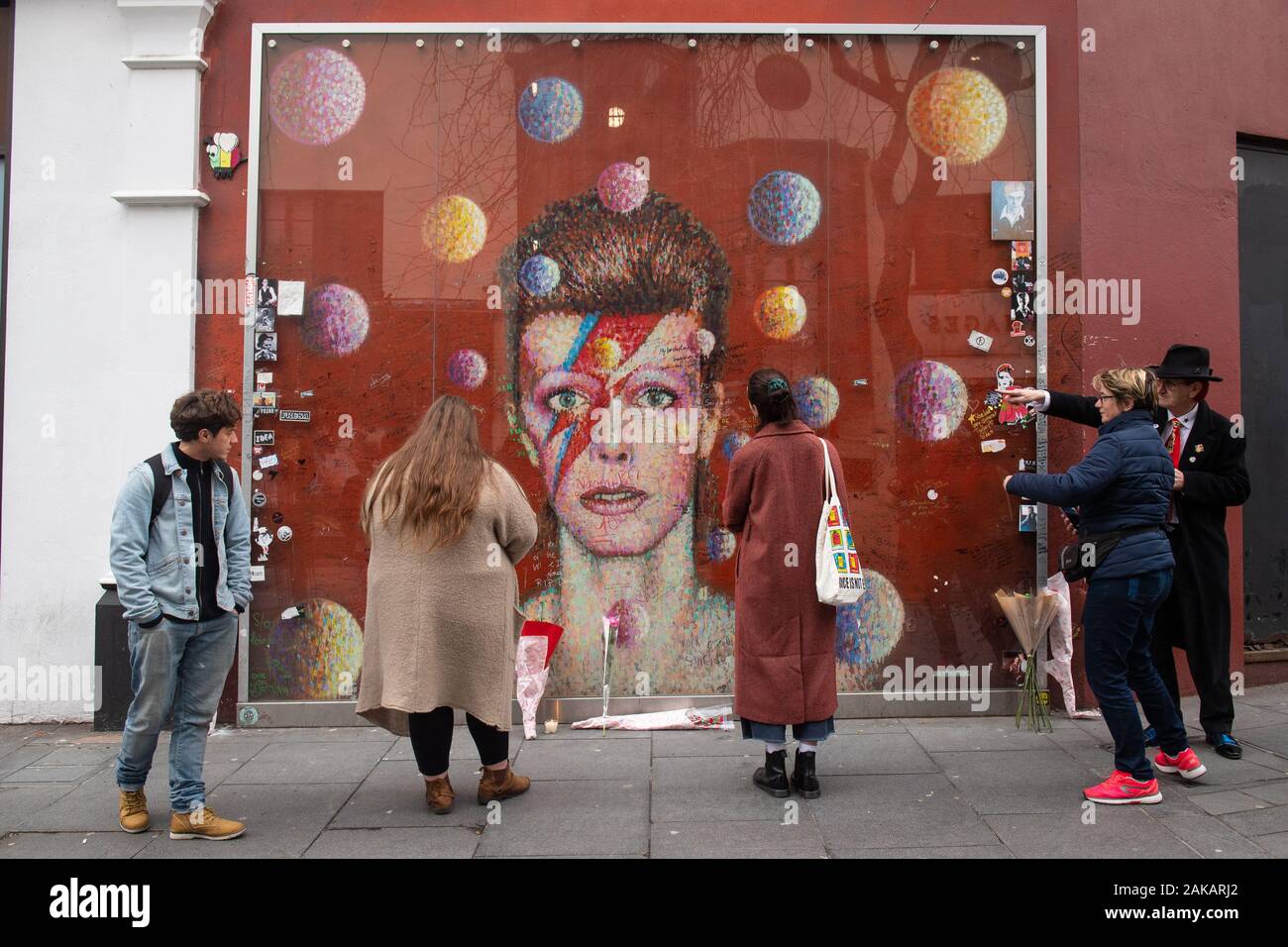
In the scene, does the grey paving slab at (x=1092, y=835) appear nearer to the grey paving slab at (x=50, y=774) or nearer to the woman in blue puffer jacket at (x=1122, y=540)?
the woman in blue puffer jacket at (x=1122, y=540)

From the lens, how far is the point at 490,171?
621 cm

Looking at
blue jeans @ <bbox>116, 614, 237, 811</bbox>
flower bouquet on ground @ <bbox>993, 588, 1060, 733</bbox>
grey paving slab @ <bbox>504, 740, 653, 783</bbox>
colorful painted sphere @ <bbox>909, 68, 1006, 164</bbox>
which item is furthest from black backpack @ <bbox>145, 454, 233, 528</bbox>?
colorful painted sphere @ <bbox>909, 68, 1006, 164</bbox>

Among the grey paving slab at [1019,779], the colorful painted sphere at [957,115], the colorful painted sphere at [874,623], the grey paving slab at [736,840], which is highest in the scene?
the colorful painted sphere at [957,115]

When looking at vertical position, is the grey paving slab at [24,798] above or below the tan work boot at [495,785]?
below

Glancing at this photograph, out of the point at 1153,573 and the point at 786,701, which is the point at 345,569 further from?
the point at 1153,573

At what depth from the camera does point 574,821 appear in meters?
4.51

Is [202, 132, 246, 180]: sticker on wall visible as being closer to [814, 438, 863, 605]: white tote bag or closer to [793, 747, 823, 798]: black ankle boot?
[814, 438, 863, 605]: white tote bag

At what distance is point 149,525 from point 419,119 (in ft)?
10.4

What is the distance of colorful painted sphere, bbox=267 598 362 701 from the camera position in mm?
6117

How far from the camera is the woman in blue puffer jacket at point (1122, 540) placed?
447 centimetres

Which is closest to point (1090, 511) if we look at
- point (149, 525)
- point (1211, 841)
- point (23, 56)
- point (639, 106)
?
point (1211, 841)

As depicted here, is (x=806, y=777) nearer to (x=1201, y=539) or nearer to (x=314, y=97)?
(x=1201, y=539)

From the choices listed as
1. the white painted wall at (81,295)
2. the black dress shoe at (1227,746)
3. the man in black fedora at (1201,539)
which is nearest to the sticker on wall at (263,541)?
the white painted wall at (81,295)

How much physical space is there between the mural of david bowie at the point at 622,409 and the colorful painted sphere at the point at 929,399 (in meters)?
1.12
